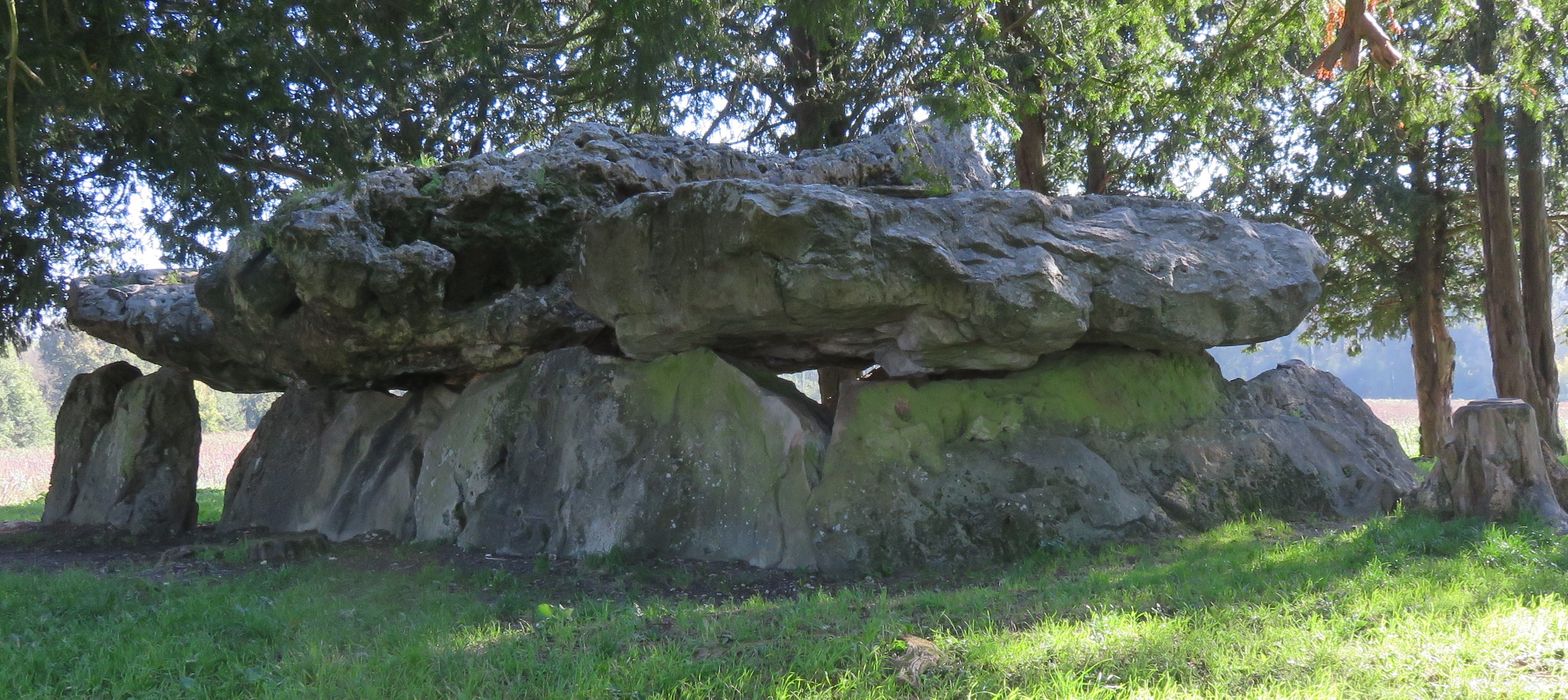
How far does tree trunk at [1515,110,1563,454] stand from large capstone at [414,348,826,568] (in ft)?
33.5

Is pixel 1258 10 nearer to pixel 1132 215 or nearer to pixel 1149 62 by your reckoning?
pixel 1149 62

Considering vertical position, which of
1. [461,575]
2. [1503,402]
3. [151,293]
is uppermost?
[151,293]

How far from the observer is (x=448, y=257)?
31.5 ft

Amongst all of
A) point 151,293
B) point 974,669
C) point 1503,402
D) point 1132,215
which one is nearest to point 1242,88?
point 1132,215

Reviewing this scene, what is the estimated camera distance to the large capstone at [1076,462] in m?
8.15

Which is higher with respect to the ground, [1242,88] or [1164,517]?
[1242,88]

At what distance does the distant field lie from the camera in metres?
23.3

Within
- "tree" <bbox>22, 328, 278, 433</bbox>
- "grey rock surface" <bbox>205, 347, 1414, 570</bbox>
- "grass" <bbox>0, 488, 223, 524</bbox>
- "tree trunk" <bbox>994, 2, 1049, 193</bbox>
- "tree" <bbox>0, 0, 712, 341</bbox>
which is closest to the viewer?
"tree" <bbox>0, 0, 712, 341</bbox>

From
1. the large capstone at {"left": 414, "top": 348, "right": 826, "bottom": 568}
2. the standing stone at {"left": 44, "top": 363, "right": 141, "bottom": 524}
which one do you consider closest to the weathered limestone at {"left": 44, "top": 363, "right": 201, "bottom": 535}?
the standing stone at {"left": 44, "top": 363, "right": 141, "bottom": 524}

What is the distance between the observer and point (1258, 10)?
8.91 metres

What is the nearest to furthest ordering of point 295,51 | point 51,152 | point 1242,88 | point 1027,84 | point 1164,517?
point 295,51, point 1164,517, point 1242,88, point 51,152, point 1027,84

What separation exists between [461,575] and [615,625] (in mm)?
2698

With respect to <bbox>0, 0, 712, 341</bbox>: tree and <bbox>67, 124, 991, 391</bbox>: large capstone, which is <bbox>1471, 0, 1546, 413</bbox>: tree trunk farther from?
<bbox>0, 0, 712, 341</bbox>: tree

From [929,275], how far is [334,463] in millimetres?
6785
